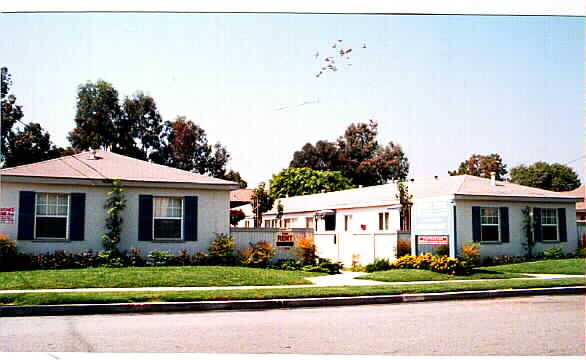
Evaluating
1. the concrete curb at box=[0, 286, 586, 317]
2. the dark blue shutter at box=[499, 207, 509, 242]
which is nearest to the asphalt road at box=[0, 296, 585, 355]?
the concrete curb at box=[0, 286, 586, 317]

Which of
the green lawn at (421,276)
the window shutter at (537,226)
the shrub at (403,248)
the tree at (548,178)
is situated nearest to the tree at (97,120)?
the shrub at (403,248)

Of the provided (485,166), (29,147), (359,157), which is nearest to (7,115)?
(29,147)

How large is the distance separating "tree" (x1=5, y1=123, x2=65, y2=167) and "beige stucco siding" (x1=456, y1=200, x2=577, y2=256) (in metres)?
15.8

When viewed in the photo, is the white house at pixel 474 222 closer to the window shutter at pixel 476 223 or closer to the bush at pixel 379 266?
the window shutter at pixel 476 223

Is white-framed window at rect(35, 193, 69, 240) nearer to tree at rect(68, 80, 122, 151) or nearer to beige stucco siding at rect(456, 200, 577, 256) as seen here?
tree at rect(68, 80, 122, 151)

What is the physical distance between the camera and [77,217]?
754 inches

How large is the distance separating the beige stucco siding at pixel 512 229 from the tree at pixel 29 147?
15797 millimetres

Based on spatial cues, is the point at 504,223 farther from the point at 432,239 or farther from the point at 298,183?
the point at 298,183

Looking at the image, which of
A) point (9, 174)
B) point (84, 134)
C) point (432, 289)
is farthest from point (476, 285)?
point (84, 134)

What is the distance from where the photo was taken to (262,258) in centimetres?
2008

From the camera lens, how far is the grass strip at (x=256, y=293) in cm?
1188

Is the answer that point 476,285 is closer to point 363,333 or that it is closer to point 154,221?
point 363,333

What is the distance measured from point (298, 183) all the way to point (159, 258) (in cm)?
2731

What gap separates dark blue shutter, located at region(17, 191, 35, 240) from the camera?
1845 centimetres
